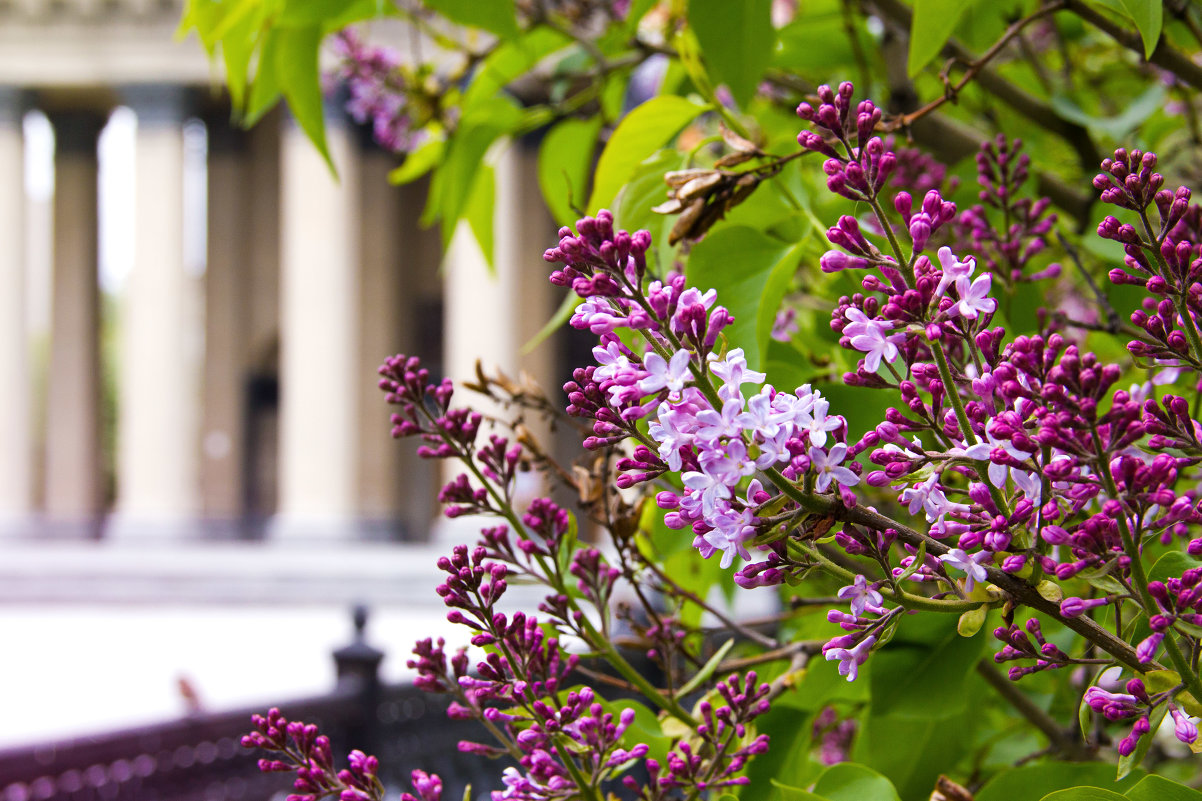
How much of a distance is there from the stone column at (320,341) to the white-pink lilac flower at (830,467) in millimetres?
15284

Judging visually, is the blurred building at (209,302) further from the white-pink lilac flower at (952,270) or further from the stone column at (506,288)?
the white-pink lilac flower at (952,270)

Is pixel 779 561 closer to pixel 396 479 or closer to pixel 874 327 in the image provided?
pixel 874 327

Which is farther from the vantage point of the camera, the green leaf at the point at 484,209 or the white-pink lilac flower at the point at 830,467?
the green leaf at the point at 484,209

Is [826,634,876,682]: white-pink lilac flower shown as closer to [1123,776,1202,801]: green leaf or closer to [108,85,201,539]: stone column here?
[1123,776,1202,801]: green leaf

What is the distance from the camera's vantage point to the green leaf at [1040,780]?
54 cm

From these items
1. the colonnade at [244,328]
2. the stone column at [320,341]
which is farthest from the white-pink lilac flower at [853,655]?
the stone column at [320,341]

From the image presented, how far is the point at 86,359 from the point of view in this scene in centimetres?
1719

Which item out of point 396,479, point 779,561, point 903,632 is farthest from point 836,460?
point 396,479

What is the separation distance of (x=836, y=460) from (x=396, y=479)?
1739 cm

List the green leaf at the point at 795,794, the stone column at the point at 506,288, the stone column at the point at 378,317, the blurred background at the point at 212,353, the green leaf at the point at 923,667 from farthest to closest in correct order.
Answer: the stone column at the point at 378,317, the stone column at the point at 506,288, the blurred background at the point at 212,353, the green leaf at the point at 923,667, the green leaf at the point at 795,794

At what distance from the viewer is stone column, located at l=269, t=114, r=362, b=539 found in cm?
1521

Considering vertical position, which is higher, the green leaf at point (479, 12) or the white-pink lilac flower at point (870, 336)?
the green leaf at point (479, 12)

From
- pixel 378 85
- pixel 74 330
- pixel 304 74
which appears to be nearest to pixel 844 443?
pixel 304 74

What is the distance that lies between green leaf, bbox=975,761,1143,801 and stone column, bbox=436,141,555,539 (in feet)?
42.1
